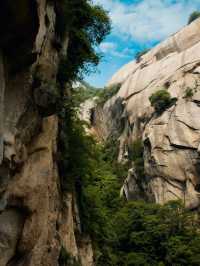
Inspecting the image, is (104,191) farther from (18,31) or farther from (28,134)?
(18,31)

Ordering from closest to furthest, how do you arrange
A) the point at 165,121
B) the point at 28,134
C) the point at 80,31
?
the point at 28,134, the point at 80,31, the point at 165,121

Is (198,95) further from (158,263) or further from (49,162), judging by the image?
(49,162)

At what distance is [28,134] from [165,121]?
30.0m

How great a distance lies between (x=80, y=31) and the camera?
59.1ft

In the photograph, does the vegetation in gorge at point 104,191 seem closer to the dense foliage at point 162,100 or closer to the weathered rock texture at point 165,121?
the dense foliage at point 162,100

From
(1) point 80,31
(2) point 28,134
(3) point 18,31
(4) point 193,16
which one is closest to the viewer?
(3) point 18,31

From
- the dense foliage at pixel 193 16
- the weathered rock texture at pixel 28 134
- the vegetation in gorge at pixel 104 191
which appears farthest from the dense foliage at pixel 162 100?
the weathered rock texture at pixel 28 134

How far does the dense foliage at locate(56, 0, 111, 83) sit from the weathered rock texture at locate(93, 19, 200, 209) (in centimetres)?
1963

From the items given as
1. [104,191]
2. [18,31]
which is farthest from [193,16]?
[18,31]

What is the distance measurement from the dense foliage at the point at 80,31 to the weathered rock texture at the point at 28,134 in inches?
21.8

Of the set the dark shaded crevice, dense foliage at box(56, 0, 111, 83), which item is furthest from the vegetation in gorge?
the dark shaded crevice

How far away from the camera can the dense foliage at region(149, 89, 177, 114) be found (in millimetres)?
42656

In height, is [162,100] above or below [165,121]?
above

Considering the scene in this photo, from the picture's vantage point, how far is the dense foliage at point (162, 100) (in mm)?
42656
